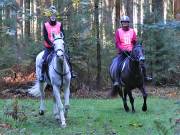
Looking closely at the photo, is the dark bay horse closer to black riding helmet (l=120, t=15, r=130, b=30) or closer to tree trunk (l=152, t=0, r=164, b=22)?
black riding helmet (l=120, t=15, r=130, b=30)

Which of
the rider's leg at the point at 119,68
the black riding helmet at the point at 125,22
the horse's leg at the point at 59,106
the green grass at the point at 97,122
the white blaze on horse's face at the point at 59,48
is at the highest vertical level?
the black riding helmet at the point at 125,22

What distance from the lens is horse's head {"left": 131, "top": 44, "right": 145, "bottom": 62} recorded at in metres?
13.4

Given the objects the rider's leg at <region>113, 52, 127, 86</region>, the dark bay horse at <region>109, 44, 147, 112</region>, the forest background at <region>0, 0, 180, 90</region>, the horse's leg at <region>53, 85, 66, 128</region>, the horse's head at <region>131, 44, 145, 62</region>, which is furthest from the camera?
the forest background at <region>0, 0, 180, 90</region>

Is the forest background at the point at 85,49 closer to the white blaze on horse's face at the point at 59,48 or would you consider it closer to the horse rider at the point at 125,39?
the horse rider at the point at 125,39

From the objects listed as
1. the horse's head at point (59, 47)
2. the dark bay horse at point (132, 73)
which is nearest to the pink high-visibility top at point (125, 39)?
the dark bay horse at point (132, 73)

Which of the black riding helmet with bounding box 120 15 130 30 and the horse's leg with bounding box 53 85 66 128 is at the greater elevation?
the black riding helmet with bounding box 120 15 130 30

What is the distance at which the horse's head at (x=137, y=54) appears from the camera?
13406 mm

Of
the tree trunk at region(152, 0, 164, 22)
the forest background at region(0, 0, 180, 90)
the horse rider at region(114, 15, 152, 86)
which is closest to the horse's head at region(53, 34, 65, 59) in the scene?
the horse rider at region(114, 15, 152, 86)

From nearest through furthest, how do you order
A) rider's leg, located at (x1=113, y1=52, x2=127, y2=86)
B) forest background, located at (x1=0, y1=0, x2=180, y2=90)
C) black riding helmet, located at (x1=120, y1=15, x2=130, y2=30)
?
black riding helmet, located at (x1=120, y1=15, x2=130, y2=30) → rider's leg, located at (x1=113, y1=52, x2=127, y2=86) → forest background, located at (x1=0, y1=0, x2=180, y2=90)

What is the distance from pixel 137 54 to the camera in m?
13.6

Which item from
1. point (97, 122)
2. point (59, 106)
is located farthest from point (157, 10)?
point (59, 106)

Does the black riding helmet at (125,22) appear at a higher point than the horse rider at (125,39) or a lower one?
higher

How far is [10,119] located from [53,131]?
213 centimetres

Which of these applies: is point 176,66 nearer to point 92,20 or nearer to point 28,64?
point 92,20
